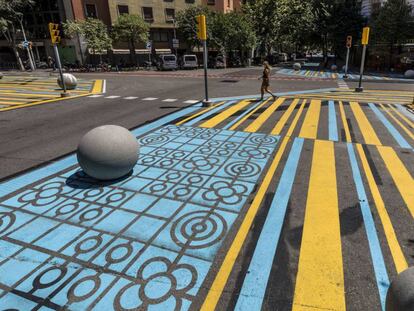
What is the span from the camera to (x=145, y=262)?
378cm

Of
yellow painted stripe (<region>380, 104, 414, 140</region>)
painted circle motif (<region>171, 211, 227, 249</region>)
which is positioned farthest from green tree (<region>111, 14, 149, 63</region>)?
painted circle motif (<region>171, 211, 227, 249</region>)

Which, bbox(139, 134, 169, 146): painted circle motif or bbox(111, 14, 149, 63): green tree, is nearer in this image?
bbox(139, 134, 169, 146): painted circle motif

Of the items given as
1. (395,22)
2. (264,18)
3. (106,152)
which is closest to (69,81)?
(106,152)

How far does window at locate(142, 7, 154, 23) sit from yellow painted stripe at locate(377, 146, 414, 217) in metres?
51.9

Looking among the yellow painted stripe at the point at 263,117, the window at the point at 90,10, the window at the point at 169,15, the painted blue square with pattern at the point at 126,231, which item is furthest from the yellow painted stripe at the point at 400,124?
the window at the point at 90,10

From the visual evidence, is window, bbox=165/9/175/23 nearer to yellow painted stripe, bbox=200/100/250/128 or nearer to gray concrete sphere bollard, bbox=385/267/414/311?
yellow painted stripe, bbox=200/100/250/128

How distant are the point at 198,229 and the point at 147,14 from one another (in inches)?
2154

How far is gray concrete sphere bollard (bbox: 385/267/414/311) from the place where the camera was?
84.0 inches

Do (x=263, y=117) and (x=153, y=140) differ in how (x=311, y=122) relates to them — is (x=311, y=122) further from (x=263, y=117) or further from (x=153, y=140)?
(x=153, y=140)

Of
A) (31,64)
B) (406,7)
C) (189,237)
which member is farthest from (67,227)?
(31,64)

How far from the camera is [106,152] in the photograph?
561cm

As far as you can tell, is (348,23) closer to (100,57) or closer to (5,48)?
(100,57)

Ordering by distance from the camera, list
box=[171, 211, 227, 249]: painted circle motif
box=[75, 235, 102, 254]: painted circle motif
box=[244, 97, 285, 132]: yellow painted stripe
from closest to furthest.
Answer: box=[75, 235, 102, 254]: painted circle motif < box=[171, 211, 227, 249]: painted circle motif < box=[244, 97, 285, 132]: yellow painted stripe

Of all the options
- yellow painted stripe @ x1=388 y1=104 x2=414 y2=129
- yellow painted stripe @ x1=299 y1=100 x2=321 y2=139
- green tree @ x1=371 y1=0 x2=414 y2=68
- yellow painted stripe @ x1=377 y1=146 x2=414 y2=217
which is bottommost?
yellow painted stripe @ x1=388 y1=104 x2=414 y2=129
